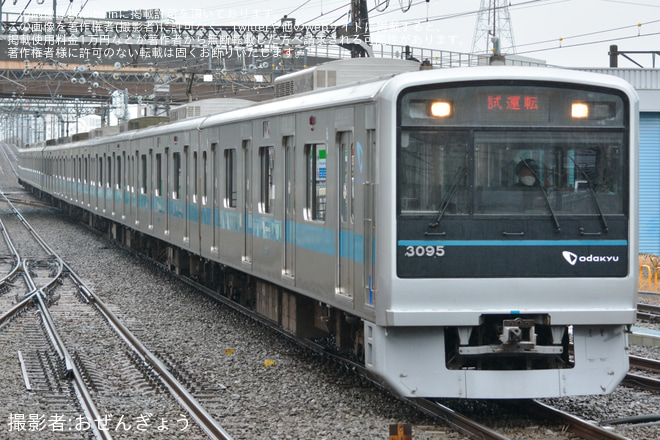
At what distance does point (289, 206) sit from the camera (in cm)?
973

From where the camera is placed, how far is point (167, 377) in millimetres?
9047

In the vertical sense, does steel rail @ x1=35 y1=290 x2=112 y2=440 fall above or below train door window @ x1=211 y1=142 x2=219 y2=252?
below

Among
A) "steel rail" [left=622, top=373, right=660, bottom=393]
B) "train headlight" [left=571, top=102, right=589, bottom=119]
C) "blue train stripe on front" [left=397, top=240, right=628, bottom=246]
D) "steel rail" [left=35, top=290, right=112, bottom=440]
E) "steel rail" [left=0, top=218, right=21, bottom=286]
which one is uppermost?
"train headlight" [left=571, top=102, right=589, bottom=119]

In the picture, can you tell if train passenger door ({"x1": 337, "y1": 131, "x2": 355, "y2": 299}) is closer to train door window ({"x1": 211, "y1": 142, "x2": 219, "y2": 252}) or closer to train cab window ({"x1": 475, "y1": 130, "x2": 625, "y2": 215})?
train cab window ({"x1": 475, "y1": 130, "x2": 625, "y2": 215})

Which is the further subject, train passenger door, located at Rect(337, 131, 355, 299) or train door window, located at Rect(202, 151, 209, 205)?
train door window, located at Rect(202, 151, 209, 205)

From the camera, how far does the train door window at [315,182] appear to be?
8.69 m

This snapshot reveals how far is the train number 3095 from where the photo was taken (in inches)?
282

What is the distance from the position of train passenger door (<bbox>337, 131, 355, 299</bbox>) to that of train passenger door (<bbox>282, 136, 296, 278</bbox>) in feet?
4.34

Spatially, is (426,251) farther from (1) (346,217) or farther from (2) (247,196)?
(2) (247,196)

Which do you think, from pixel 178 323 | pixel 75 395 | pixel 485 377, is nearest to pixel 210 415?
pixel 75 395

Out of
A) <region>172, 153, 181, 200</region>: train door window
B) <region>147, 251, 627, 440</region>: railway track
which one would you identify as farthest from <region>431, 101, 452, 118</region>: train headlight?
<region>172, 153, 181, 200</region>: train door window

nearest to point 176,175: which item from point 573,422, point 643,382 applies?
point 643,382

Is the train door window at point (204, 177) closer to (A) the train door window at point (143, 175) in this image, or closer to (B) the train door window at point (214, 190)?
(B) the train door window at point (214, 190)

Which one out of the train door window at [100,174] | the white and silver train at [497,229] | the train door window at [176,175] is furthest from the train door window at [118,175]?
the white and silver train at [497,229]
